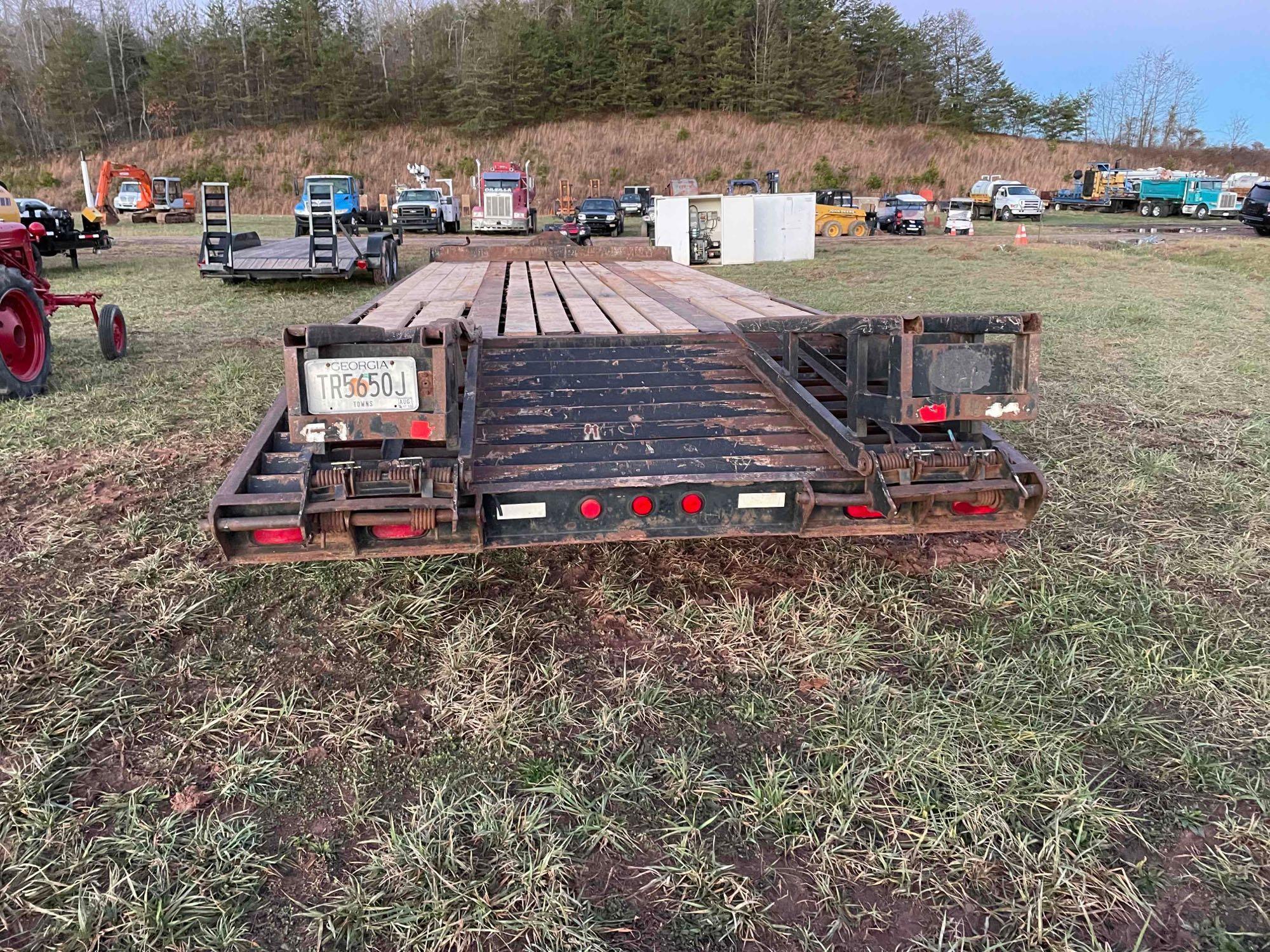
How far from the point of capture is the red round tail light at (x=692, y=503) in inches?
116

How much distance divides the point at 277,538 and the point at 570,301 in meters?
3.08

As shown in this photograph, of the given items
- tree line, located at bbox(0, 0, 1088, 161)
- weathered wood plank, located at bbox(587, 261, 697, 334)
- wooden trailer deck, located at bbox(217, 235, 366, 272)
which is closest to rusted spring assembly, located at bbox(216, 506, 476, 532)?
weathered wood plank, located at bbox(587, 261, 697, 334)

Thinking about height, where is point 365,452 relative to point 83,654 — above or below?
above

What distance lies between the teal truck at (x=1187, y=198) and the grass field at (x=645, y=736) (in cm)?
4031

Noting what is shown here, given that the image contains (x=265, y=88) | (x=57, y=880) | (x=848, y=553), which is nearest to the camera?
(x=57, y=880)

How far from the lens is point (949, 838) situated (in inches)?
86.4

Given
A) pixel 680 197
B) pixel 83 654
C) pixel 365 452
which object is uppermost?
pixel 680 197

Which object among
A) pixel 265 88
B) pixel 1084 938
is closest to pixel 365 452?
pixel 1084 938

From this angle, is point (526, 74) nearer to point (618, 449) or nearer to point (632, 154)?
point (632, 154)

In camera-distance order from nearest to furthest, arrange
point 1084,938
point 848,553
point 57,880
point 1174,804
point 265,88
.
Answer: point 1084,938
point 57,880
point 1174,804
point 848,553
point 265,88

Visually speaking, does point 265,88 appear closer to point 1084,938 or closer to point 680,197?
point 680,197

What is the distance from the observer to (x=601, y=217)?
31.1 meters

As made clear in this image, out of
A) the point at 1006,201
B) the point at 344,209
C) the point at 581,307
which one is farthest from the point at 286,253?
the point at 1006,201

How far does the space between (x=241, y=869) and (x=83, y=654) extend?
140 centimetres
